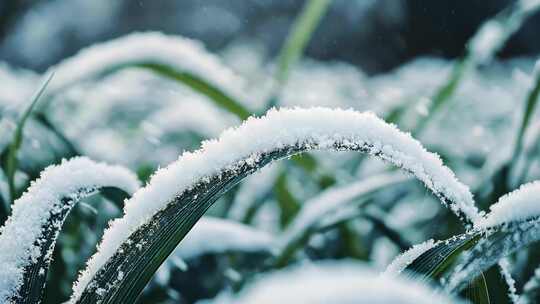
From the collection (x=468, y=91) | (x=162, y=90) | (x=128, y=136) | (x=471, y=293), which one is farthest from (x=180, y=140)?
(x=468, y=91)

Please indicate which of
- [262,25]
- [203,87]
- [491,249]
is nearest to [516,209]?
[491,249]

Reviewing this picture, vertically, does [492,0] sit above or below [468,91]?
above

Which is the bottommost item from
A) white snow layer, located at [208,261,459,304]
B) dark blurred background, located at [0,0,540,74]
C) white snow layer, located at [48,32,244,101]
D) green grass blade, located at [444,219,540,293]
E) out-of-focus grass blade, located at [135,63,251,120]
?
white snow layer, located at [208,261,459,304]

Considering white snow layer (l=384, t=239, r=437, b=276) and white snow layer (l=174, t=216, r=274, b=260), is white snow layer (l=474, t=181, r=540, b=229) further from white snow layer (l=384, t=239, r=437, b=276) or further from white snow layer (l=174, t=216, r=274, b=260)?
white snow layer (l=174, t=216, r=274, b=260)


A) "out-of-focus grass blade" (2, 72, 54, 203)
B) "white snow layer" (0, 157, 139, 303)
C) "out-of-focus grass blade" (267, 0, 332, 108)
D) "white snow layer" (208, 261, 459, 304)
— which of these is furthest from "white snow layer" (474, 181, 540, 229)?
"out-of-focus grass blade" (267, 0, 332, 108)

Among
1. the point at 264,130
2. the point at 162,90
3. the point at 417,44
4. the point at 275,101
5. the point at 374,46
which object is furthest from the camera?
the point at 374,46

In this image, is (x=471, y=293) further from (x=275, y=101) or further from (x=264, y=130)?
(x=275, y=101)
